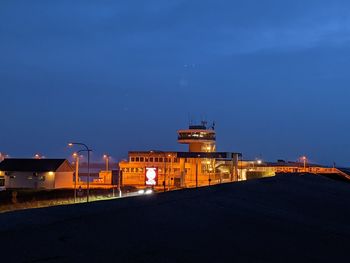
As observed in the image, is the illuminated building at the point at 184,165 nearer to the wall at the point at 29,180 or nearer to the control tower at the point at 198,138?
the control tower at the point at 198,138

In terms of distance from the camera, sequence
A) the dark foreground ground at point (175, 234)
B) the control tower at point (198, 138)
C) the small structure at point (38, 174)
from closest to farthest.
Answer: the dark foreground ground at point (175, 234) < the small structure at point (38, 174) < the control tower at point (198, 138)

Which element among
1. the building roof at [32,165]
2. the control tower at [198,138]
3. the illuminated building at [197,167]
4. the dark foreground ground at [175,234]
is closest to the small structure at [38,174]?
the building roof at [32,165]

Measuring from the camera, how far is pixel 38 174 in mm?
61000

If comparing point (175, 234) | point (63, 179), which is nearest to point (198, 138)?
point (63, 179)

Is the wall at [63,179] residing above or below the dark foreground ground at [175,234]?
below

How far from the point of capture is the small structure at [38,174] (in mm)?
60969

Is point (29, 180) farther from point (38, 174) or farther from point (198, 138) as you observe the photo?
point (198, 138)

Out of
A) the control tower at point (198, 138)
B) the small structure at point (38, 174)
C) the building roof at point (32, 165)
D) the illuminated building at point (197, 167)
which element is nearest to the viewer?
the small structure at point (38, 174)

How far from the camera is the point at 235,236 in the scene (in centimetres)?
910

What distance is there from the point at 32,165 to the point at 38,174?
2.41m

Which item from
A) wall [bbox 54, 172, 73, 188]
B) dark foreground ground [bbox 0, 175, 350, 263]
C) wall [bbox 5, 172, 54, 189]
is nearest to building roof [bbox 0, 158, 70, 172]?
wall [bbox 5, 172, 54, 189]

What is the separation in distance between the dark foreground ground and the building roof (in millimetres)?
49582

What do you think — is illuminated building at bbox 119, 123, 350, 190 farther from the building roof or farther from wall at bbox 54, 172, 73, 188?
the building roof

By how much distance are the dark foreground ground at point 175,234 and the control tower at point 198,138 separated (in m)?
85.6
